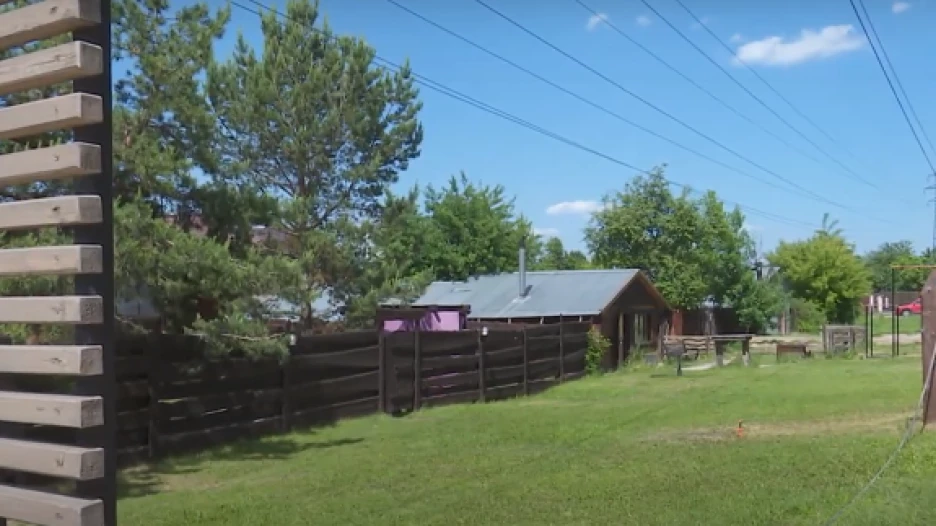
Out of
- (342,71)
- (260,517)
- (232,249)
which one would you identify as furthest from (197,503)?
(342,71)

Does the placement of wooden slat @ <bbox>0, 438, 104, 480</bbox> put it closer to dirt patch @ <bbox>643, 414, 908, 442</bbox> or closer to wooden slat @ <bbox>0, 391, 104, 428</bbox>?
wooden slat @ <bbox>0, 391, 104, 428</bbox>

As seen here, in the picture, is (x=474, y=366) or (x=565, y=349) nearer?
(x=474, y=366)

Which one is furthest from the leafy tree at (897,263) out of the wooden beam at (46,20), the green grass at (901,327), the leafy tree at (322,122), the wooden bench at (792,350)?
the wooden beam at (46,20)

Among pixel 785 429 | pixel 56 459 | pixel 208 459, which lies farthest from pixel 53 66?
pixel 785 429

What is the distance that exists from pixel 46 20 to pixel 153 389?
825 cm

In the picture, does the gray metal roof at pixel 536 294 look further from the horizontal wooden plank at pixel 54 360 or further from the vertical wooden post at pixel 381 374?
the horizontal wooden plank at pixel 54 360

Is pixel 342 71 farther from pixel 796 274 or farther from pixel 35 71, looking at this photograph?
pixel 796 274

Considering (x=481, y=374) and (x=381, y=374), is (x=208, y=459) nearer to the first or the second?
(x=381, y=374)

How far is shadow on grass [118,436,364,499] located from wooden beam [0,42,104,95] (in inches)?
249

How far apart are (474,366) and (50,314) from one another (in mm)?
15455

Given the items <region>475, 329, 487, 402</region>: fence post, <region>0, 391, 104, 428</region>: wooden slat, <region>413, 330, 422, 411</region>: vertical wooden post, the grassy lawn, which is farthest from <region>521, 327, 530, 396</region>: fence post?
<region>0, 391, 104, 428</region>: wooden slat

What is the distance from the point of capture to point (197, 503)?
316 inches

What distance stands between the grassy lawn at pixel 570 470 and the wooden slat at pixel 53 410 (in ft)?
13.9

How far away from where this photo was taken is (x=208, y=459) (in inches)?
424
